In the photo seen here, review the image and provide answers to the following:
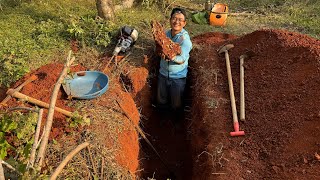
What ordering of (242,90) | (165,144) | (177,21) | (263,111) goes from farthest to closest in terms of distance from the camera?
(165,144)
(177,21)
(242,90)
(263,111)

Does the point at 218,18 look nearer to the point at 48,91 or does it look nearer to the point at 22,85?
the point at 48,91

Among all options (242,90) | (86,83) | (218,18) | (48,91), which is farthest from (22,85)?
(218,18)

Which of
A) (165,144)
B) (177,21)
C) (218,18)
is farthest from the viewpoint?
(218,18)

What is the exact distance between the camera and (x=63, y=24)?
21.1ft

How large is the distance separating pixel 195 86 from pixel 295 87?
5.26 ft

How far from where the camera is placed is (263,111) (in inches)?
178

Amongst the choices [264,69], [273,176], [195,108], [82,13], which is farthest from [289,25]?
[273,176]

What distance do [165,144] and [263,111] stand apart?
6.35ft

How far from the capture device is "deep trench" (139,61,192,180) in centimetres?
529

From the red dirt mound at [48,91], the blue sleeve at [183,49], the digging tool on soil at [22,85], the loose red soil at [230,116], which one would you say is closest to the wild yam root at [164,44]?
the blue sleeve at [183,49]

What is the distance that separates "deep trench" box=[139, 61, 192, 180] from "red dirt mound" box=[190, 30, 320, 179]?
561 mm

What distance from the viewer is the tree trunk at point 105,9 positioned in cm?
646

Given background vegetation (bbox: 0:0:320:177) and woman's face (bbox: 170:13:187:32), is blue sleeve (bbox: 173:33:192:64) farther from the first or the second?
background vegetation (bbox: 0:0:320:177)

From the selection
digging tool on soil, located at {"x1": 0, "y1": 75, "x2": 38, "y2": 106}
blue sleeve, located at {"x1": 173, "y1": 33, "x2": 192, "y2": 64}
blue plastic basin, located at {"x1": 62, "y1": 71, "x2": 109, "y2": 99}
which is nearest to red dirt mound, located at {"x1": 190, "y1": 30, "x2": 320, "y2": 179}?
blue sleeve, located at {"x1": 173, "y1": 33, "x2": 192, "y2": 64}
